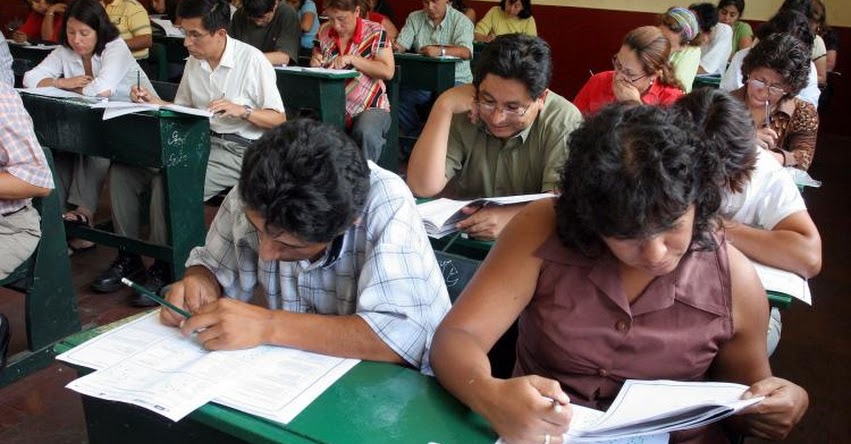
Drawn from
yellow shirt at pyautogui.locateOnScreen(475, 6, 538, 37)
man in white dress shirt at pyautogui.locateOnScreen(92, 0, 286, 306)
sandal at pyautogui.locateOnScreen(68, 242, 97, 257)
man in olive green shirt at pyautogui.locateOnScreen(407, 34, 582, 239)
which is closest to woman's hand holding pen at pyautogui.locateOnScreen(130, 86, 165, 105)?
man in white dress shirt at pyautogui.locateOnScreen(92, 0, 286, 306)

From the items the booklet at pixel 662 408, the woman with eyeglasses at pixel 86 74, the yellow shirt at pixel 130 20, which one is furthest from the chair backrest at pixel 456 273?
the yellow shirt at pixel 130 20

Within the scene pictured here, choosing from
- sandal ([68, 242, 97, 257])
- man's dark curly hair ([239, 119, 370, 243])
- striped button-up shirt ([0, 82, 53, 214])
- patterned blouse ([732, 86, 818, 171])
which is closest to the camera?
man's dark curly hair ([239, 119, 370, 243])

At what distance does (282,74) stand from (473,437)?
3.33 metres

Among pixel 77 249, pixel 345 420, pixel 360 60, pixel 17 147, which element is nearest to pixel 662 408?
pixel 345 420

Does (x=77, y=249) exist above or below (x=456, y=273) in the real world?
below

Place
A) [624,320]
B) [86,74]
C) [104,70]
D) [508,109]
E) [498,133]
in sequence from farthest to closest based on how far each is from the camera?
[86,74], [104,70], [498,133], [508,109], [624,320]

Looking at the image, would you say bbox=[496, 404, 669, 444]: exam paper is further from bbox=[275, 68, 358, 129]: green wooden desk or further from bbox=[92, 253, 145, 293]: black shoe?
bbox=[275, 68, 358, 129]: green wooden desk

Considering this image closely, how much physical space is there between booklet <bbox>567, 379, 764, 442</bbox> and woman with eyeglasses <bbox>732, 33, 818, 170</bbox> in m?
1.56

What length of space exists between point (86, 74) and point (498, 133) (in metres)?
2.53

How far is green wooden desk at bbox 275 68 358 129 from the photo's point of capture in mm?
3904

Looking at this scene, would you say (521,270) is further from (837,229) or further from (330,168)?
(837,229)

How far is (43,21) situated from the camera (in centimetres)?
604

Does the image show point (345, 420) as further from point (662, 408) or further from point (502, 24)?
point (502, 24)

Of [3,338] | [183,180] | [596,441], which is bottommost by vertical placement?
[3,338]
